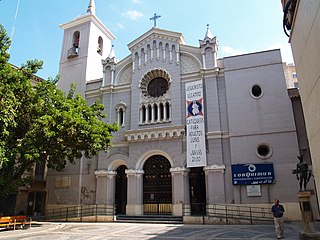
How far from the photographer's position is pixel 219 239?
11008 millimetres

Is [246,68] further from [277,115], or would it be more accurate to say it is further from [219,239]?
[219,239]

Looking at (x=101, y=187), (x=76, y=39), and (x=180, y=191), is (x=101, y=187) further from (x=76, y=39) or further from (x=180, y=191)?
(x=76, y=39)

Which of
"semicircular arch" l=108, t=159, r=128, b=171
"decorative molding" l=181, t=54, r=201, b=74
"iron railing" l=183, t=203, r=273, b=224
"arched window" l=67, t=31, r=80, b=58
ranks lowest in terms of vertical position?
"iron railing" l=183, t=203, r=273, b=224

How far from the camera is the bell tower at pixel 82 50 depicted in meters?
26.6

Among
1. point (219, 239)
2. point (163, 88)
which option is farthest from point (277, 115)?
point (219, 239)

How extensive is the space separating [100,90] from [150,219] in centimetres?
1229

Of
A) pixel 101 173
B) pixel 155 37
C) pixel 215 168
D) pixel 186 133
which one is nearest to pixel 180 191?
pixel 215 168

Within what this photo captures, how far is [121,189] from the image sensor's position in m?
22.9

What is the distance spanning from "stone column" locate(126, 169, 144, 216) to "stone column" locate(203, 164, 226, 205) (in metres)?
5.12

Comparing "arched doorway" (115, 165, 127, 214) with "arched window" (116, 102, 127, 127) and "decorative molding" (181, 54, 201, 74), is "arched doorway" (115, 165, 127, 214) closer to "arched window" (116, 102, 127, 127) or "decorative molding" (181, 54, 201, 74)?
"arched window" (116, 102, 127, 127)

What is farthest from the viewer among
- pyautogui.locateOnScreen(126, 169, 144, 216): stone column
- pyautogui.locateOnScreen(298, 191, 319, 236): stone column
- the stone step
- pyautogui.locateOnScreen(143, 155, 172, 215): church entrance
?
pyautogui.locateOnScreen(143, 155, 172, 215): church entrance

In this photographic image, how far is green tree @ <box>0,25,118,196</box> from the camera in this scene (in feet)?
48.1

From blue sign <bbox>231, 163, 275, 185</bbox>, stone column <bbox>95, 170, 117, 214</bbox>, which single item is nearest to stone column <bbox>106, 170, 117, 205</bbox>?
stone column <bbox>95, 170, 117, 214</bbox>

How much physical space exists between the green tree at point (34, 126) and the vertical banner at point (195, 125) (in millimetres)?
6068
